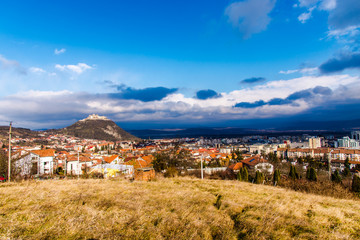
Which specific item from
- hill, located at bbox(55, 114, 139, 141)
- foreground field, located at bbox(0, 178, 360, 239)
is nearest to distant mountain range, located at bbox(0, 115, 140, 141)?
hill, located at bbox(55, 114, 139, 141)

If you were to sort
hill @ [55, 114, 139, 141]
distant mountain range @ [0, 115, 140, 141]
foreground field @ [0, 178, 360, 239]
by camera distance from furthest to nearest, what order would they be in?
1. hill @ [55, 114, 139, 141]
2. distant mountain range @ [0, 115, 140, 141]
3. foreground field @ [0, 178, 360, 239]

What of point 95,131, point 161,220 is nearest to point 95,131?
point 95,131

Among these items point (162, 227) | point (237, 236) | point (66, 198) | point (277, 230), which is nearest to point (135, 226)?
point (162, 227)

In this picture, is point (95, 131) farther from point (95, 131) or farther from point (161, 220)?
point (161, 220)

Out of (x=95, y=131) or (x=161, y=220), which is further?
(x=95, y=131)

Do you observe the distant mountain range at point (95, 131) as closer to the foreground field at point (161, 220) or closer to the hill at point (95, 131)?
the hill at point (95, 131)

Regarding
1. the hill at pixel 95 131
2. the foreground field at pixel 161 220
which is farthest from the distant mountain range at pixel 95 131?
the foreground field at pixel 161 220

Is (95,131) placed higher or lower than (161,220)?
higher

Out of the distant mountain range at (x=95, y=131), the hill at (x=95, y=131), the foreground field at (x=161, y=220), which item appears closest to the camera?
the foreground field at (x=161, y=220)

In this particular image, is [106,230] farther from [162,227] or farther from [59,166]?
[59,166]

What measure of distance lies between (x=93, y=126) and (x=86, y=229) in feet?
657

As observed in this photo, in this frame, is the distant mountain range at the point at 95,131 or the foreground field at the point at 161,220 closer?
the foreground field at the point at 161,220

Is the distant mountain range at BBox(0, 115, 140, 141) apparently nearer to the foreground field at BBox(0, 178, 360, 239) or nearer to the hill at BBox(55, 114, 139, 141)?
the hill at BBox(55, 114, 139, 141)

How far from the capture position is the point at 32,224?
4.31 m
